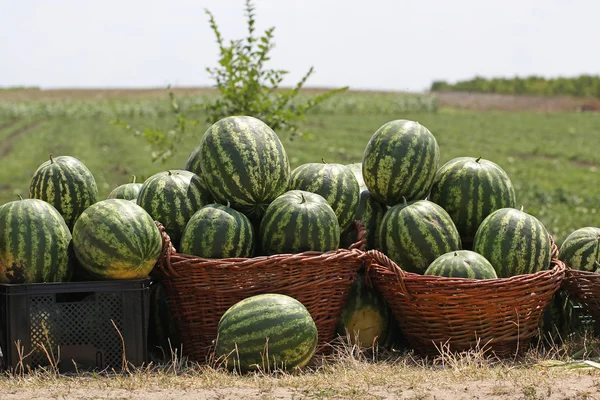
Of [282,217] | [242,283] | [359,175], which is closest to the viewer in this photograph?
[242,283]

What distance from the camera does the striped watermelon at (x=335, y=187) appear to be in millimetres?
5031

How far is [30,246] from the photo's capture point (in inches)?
172

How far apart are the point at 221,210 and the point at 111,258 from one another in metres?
0.75

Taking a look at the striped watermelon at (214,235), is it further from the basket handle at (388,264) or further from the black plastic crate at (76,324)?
the basket handle at (388,264)

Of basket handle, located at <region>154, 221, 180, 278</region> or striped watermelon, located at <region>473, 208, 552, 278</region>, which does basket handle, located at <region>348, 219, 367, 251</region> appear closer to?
striped watermelon, located at <region>473, 208, 552, 278</region>

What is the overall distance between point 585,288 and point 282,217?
2.13m

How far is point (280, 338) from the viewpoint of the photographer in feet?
13.8

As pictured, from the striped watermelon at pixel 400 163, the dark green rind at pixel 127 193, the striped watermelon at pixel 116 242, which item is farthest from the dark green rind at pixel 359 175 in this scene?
the striped watermelon at pixel 116 242

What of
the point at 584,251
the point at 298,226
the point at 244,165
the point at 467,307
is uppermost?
the point at 244,165

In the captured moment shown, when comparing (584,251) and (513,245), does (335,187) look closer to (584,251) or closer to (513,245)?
(513,245)

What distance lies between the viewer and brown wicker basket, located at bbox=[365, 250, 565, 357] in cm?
450

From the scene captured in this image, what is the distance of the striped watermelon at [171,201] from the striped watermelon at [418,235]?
1.29 metres

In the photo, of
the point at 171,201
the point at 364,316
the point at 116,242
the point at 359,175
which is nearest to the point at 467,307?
the point at 364,316

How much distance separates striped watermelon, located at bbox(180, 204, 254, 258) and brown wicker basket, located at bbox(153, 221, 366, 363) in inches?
4.3
